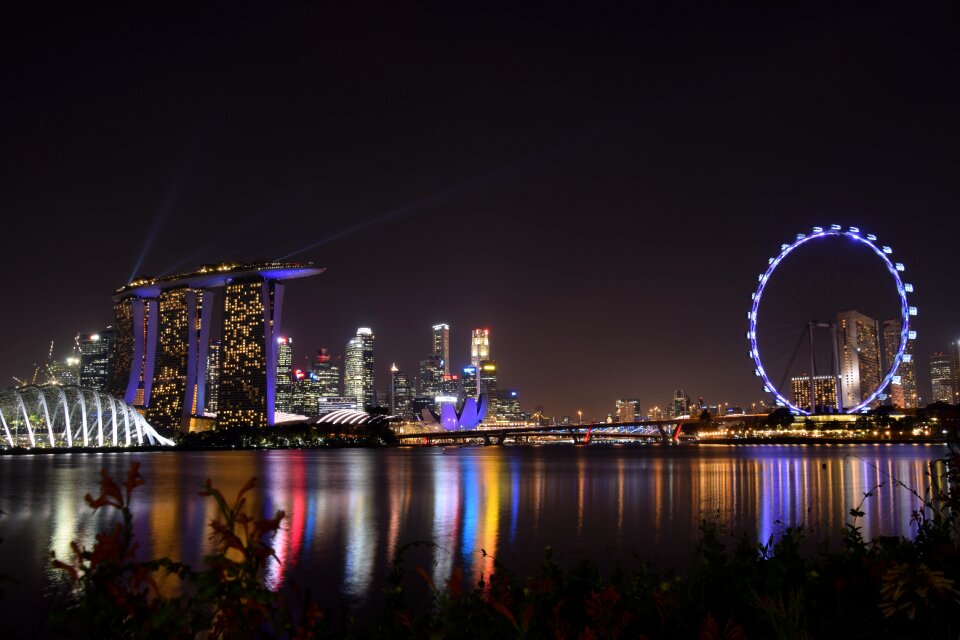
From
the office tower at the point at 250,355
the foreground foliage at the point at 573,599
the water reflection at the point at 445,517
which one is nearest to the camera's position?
the foreground foliage at the point at 573,599

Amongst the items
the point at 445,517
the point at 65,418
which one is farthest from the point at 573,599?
the point at 65,418

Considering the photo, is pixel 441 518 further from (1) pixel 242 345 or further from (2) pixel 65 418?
(1) pixel 242 345

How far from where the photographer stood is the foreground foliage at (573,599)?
173 inches

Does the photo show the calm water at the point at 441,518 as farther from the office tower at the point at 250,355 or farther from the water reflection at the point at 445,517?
the office tower at the point at 250,355

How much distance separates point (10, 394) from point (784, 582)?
135511 millimetres

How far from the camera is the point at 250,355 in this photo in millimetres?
193375

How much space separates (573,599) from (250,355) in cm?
19219

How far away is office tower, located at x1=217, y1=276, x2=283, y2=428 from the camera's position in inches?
7436

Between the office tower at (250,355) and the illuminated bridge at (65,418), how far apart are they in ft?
88.4

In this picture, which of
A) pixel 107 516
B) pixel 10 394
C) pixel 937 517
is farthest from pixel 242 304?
pixel 937 517

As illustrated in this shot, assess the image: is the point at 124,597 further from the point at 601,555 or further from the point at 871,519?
the point at 871,519

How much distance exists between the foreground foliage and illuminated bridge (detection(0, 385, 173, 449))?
127887 mm

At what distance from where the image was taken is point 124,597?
4.43 m

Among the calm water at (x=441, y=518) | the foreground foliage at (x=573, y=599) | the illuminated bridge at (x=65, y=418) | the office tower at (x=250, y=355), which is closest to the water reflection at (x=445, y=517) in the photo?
the calm water at (x=441, y=518)
